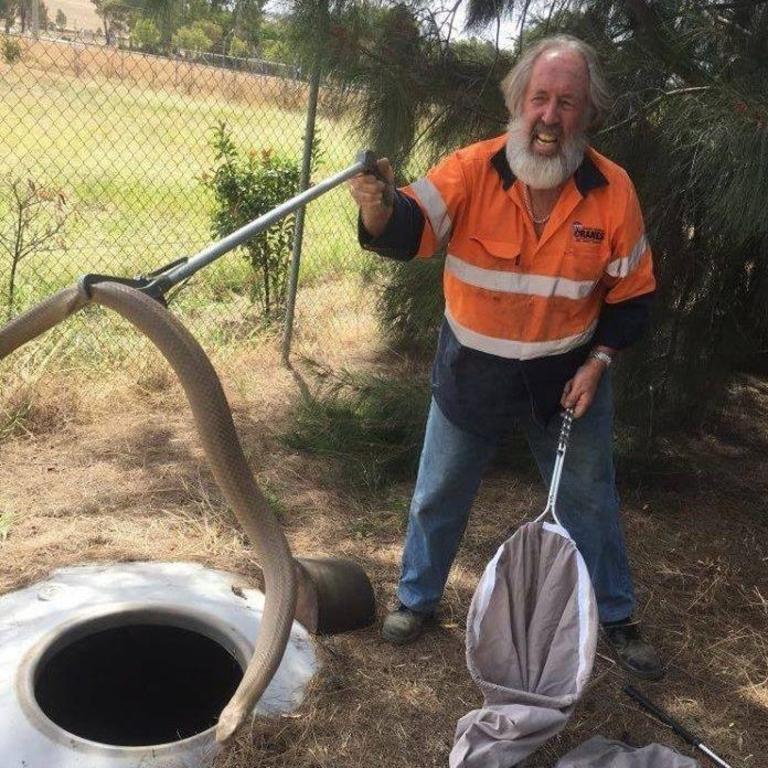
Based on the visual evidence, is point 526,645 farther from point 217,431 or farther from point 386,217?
point 386,217

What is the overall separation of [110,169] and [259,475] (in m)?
7.03

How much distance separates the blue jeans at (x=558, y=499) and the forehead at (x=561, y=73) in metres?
0.83

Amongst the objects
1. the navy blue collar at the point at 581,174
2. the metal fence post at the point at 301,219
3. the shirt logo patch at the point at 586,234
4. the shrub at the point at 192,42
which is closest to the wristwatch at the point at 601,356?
the shirt logo patch at the point at 586,234

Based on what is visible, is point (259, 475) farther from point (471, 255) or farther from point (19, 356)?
point (471, 255)

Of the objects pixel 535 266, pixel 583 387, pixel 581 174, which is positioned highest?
pixel 581 174

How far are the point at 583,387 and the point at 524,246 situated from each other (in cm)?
44

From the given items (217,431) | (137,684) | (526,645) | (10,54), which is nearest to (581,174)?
(217,431)

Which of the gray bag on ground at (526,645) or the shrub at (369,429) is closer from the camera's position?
the gray bag on ground at (526,645)

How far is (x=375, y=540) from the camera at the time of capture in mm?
3312

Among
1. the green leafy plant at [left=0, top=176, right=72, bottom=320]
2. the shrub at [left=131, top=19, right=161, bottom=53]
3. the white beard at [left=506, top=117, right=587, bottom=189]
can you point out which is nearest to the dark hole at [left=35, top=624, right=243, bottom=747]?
the white beard at [left=506, top=117, right=587, bottom=189]

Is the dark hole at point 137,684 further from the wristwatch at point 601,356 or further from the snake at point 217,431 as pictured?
the wristwatch at point 601,356

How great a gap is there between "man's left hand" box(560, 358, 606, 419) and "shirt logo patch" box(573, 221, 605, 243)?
350mm

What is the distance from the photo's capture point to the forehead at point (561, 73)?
2152 mm

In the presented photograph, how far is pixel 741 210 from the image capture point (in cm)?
240
